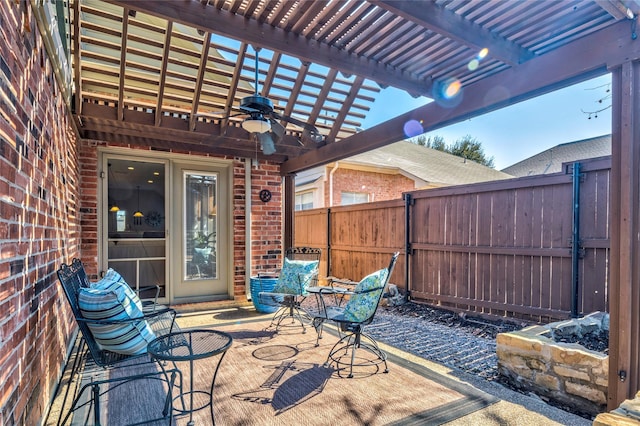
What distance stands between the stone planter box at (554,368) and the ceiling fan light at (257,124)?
2.78 meters

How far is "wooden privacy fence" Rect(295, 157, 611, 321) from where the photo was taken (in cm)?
372

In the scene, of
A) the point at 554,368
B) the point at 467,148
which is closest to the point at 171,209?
the point at 554,368

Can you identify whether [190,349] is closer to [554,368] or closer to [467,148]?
[554,368]

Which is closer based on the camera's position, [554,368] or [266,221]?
[554,368]

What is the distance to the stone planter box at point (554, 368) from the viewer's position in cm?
235

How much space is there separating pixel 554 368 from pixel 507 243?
87.1 inches

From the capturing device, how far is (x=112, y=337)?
2139 millimetres

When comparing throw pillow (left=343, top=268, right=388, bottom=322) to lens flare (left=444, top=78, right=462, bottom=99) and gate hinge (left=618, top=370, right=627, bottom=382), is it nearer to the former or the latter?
gate hinge (left=618, top=370, right=627, bottom=382)

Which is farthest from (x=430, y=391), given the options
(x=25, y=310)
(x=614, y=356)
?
(x=25, y=310)

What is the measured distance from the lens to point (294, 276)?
15.3 ft

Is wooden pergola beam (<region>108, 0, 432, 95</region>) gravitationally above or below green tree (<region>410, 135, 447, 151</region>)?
below

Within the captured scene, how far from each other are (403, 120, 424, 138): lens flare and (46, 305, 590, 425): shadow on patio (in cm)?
225

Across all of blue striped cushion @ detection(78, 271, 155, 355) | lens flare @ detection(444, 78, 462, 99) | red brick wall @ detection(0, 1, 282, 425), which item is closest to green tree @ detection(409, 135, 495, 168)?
lens flare @ detection(444, 78, 462, 99)

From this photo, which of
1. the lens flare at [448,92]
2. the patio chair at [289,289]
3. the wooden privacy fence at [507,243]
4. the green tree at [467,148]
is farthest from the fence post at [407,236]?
the green tree at [467,148]
